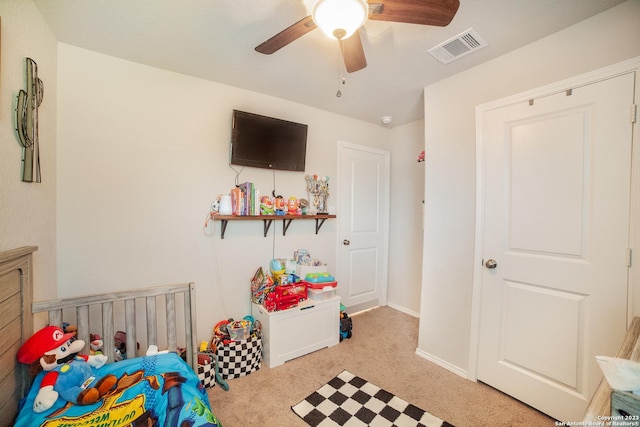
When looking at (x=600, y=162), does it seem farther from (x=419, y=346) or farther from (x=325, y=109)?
(x=325, y=109)

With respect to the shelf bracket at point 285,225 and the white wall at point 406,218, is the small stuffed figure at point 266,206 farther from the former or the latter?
the white wall at point 406,218

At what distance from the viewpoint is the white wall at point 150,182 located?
1762mm

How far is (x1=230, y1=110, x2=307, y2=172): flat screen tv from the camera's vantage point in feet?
7.38

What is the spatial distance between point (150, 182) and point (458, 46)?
8.09 ft

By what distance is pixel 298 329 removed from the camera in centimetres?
228

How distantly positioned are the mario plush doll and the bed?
29 mm

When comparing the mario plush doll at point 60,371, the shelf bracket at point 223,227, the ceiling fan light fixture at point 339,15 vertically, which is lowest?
the mario plush doll at point 60,371

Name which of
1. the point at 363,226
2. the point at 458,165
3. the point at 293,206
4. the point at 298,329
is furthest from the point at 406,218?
the point at 298,329

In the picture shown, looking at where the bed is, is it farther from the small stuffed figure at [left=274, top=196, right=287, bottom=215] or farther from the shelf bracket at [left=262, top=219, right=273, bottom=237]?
the small stuffed figure at [left=274, top=196, right=287, bottom=215]

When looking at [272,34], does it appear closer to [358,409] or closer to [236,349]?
[236,349]

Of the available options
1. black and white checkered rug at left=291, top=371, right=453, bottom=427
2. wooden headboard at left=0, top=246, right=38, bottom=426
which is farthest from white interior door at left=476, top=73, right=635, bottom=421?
wooden headboard at left=0, top=246, right=38, bottom=426

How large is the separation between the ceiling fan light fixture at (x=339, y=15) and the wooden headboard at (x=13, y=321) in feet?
5.37

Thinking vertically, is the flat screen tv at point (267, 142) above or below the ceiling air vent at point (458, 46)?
below

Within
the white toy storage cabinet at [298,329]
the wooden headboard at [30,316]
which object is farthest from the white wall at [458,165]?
the wooden headboard at [30,316]
